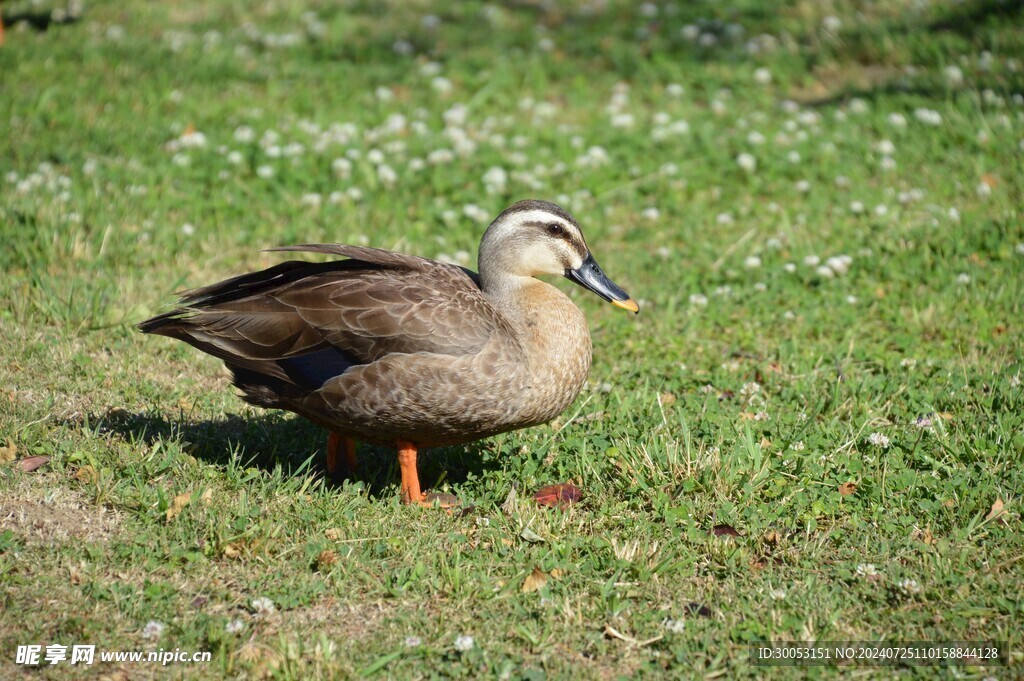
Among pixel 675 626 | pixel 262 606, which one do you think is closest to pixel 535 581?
pixel 675 626

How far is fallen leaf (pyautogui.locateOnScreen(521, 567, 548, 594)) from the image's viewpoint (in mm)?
3779

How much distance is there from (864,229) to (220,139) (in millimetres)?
4860

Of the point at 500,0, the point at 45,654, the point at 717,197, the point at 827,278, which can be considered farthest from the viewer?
the point at 500,0

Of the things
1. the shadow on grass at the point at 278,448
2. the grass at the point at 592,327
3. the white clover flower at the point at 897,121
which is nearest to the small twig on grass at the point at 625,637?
the grass at the point at 592,327

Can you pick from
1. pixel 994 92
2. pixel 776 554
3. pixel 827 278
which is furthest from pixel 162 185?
pixel 994 92

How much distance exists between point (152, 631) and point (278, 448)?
4.49 feet

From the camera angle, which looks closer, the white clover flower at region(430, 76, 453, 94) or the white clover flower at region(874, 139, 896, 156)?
the white clover flower at region(874, 139, 896, 156)

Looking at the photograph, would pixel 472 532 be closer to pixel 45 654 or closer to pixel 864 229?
pixel 45 654

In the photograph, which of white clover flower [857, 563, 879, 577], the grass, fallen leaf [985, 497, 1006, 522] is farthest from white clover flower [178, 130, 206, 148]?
fallen leaf [985, 497, 1006, 522]

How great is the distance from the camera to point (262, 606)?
3.61 metres

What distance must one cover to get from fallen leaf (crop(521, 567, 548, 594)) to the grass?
0.13 feet

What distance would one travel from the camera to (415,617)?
3.62 meters

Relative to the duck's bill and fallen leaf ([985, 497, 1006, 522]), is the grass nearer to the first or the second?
fallen leaf ([985, 497, 1006, 522])

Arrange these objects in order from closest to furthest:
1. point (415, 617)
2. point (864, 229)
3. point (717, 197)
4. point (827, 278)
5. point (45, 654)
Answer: point (45, 654), point (415, 617), point (827, 278), point (864, 229), point (717, 197)
